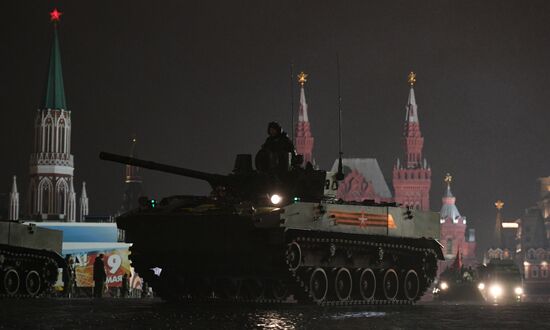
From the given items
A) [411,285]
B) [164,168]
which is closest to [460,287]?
[411,285]

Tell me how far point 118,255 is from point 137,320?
8079cm

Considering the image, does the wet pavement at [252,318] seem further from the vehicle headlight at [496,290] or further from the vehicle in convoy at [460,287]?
the vehicle headlight at [496,290]

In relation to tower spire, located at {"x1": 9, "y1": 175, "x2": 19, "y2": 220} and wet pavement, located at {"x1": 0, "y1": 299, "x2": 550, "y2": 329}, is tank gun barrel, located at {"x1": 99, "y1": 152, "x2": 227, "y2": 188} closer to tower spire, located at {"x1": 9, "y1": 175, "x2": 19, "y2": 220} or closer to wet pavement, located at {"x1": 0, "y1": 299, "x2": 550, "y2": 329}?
wet pavement, located at {"x1": 0, "y1": 299, "x2": 550, "y2": 329}

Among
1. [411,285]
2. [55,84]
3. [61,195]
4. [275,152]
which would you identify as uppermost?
[55,84]

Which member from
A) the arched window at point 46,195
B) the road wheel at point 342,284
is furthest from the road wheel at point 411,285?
the arched window at point 46,195

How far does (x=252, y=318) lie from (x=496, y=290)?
138 ft

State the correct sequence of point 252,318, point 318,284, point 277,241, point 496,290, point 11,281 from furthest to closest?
point 496,290 < point 11,281 < point 318,284 < point 277,241 < point 252,318

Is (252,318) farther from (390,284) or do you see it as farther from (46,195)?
(46,195)

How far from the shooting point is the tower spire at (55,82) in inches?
7141

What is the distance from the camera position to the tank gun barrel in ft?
87.6

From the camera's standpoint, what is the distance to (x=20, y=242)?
3000 centimetres

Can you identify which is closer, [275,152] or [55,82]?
[275,152]

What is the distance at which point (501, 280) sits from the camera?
60281mm

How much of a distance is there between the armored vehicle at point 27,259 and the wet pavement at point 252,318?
616 centimetres
